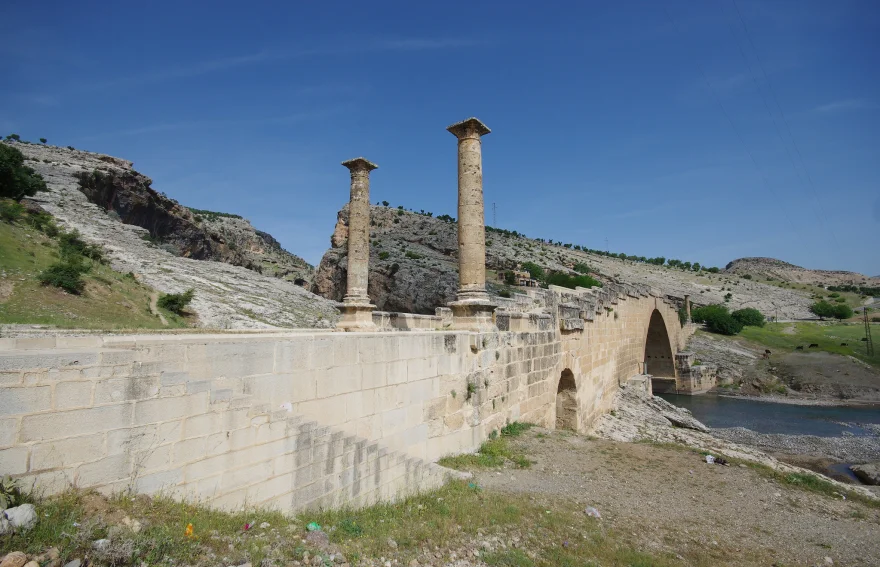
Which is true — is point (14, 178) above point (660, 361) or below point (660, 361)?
above

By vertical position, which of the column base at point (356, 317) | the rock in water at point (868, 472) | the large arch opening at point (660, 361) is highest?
the column base at point (356, 317)

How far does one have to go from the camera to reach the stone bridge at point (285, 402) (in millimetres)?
3363

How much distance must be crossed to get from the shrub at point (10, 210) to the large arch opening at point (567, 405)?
2622 cm

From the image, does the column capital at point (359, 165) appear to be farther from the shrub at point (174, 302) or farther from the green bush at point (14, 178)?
the green bush at point (14, 178)

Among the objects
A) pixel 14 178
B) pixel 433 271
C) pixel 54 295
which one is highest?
pixel 14 178

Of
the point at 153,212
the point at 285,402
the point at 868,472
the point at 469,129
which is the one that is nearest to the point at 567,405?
the point at 469,129

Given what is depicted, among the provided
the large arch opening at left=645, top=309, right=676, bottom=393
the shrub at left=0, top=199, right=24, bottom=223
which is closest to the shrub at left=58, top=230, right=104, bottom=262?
the shrub at left=0, top=199, right=24, bottom=223

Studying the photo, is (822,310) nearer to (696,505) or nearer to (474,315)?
(696,505)

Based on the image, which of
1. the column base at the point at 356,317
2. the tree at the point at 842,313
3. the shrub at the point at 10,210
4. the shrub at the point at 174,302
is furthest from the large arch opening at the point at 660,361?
the tree at the point at 842,313

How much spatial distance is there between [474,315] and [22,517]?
7494mm

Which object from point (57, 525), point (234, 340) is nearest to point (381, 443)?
point (234, 340)

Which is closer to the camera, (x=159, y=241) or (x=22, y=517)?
(x=22, y=517)

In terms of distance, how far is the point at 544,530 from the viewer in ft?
17.9

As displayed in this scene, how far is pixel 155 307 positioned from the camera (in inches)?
802
